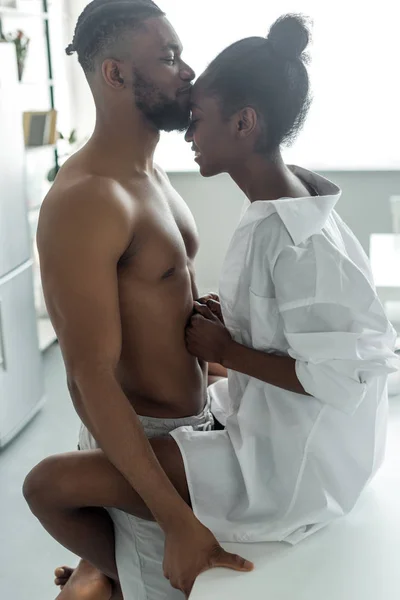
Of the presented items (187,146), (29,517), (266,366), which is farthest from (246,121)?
(187,146)

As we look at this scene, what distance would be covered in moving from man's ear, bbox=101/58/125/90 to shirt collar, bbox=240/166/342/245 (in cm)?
38

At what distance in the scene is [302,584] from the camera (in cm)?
116

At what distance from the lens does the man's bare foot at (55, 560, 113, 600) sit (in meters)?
1.58

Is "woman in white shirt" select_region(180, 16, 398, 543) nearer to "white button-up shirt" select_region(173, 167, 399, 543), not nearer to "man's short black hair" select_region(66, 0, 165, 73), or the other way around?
"white button-up shirt" select_region(173, 167, 399, 543)

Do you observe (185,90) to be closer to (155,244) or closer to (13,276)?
(155,244)

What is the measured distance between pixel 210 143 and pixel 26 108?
277 cm

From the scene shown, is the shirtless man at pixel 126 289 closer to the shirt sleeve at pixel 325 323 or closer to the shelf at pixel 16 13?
the shirt sleeve at pixel 325 323

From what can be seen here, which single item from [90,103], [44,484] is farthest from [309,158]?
[44,484]

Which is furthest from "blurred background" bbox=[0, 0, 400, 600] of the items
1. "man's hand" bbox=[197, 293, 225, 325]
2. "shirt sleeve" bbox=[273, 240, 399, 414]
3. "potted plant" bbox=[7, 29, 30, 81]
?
"shirt sleeve" bbox=[273, 240, 399, 414]

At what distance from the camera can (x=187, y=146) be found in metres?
4.86

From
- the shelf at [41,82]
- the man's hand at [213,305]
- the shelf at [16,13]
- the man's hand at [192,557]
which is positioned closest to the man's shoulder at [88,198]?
the man's hand at [213,305]

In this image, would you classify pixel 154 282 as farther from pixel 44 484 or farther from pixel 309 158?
pixel 309 158

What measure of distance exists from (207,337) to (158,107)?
46cm

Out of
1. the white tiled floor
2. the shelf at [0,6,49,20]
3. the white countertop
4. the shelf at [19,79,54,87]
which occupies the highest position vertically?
the shelf at [0,6,49,20]
